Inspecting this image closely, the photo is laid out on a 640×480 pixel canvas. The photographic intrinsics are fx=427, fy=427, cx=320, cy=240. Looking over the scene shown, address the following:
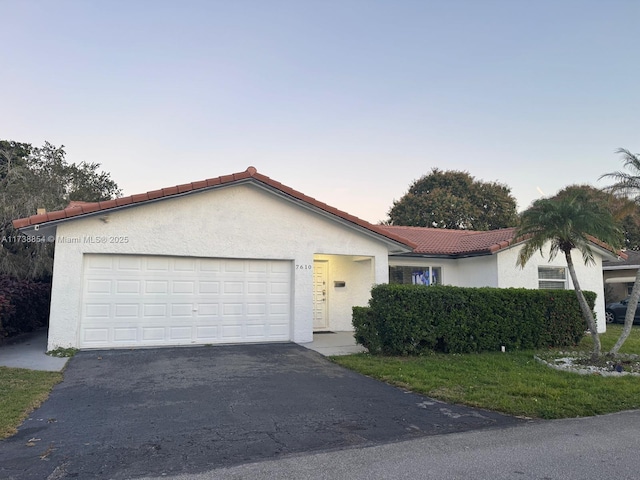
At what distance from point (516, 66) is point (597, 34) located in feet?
7.24

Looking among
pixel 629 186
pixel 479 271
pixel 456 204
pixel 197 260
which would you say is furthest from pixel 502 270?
pixel 456 204

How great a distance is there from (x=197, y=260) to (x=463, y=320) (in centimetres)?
707

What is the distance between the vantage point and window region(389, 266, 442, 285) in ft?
53.3

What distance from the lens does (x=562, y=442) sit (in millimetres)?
4812

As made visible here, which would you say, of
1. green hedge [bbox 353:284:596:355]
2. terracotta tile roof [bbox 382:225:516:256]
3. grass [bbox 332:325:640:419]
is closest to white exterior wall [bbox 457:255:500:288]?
terracotta tile roof [bbox 382:225:516:256]

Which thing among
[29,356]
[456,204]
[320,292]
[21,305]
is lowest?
[29,356]

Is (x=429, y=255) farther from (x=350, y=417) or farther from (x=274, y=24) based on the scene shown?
(x=350, y=417)

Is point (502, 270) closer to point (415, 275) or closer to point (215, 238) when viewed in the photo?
point (415, 275)

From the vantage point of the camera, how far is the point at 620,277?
81.4 ft

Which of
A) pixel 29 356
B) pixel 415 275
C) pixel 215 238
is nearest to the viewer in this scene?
pixel 29 356

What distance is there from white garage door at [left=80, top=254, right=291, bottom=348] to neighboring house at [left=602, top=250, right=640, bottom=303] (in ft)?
69.6

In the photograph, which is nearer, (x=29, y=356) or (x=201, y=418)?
(x=201, y=418)

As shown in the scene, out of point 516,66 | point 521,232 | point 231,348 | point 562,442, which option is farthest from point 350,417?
point 516,66

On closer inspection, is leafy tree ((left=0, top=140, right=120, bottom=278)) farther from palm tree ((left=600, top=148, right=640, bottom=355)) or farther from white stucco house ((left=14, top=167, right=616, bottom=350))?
palm tree ((left=600, top=148, right=640, bottom=355))
